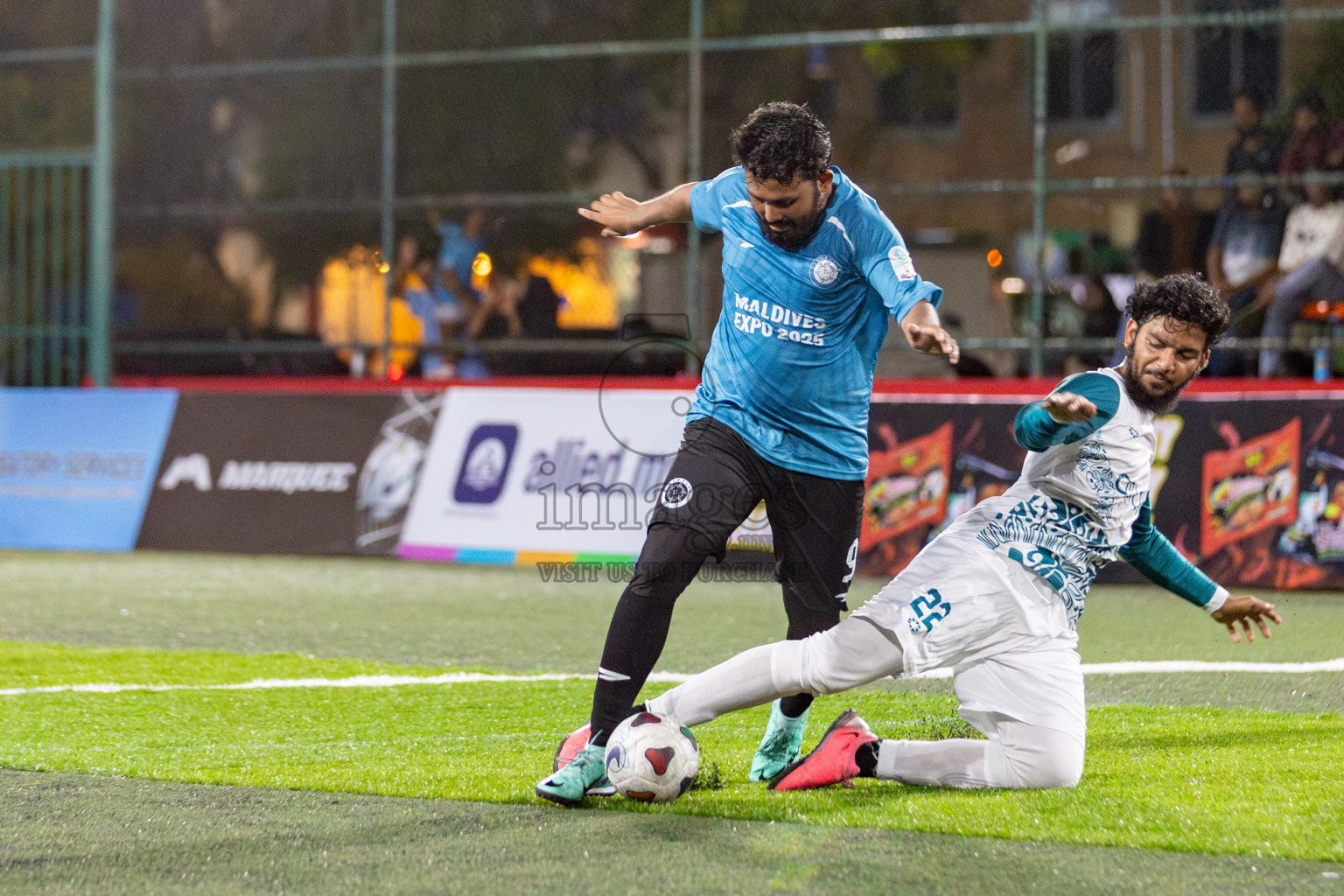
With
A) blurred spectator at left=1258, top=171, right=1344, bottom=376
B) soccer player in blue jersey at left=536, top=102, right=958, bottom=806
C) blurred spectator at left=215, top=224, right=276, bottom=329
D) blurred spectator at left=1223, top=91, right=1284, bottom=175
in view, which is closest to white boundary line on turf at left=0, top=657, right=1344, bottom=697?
soccer player in blue jersey at left=536, top=102, right=958, bottom=806

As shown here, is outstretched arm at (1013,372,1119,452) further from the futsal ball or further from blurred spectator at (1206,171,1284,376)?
blurred spectator at (1206,171,1284,376)

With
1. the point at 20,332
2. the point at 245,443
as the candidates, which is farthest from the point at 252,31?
the point at 245,443

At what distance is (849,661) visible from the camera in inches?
166

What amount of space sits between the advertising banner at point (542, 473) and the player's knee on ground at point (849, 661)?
6080 millimetres

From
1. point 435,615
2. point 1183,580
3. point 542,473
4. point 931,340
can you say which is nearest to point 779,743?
point 1183,580

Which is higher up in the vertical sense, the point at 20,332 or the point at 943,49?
the point at 943,49

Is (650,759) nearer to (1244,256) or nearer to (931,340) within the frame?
(931,340)

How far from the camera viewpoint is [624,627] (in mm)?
4406

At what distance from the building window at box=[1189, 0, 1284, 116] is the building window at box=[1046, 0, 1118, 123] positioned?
1467 mm

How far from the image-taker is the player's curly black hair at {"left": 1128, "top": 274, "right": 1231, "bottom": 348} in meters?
4.29

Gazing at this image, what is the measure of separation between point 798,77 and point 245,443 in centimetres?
686

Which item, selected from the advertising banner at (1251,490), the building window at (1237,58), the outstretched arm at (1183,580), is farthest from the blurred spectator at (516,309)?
the outstretched arm at (1183,580)

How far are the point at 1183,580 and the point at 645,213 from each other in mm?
1995

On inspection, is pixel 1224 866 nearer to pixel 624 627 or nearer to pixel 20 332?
pixel 624 627
